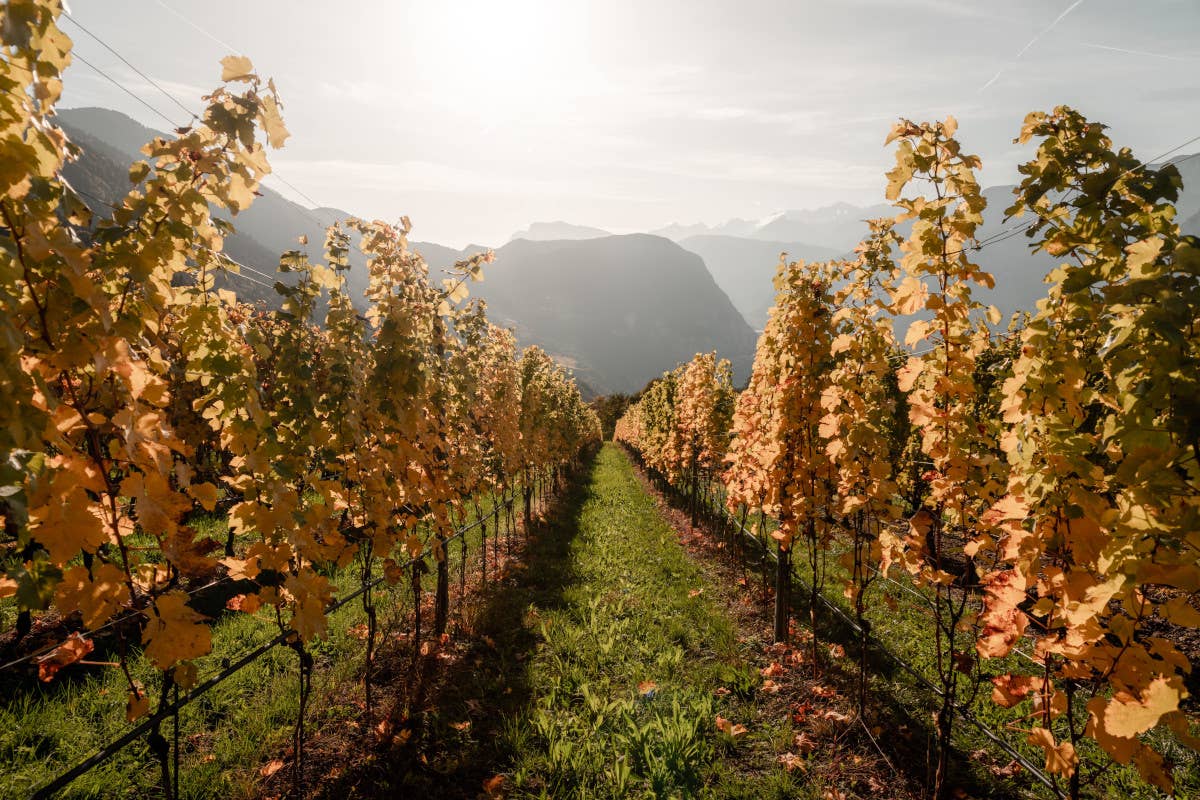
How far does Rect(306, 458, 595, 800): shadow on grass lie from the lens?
3969 mm

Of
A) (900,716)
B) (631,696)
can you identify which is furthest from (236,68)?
(900,716)

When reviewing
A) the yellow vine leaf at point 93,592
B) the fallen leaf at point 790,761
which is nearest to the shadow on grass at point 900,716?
the fallen leaf at point 790,761

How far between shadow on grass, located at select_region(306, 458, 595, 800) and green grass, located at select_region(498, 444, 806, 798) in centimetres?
18

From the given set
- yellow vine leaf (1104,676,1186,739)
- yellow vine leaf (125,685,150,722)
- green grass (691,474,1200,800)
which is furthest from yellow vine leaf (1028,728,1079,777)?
yellow vine leaf (125,685,150,722)

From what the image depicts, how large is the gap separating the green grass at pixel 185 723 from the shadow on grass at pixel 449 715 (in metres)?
0.50

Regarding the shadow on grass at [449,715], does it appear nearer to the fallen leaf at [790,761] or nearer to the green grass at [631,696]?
the green grass at [631,696]

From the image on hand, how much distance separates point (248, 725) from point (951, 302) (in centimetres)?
630

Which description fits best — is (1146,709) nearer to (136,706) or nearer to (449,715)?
(136,706)

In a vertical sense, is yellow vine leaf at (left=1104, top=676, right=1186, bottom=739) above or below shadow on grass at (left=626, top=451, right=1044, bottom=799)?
above

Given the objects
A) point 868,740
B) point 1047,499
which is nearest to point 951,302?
point 1047,499

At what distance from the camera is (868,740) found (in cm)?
458

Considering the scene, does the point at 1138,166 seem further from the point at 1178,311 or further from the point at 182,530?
the point at 182,530

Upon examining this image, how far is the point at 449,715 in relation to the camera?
4.89 metres

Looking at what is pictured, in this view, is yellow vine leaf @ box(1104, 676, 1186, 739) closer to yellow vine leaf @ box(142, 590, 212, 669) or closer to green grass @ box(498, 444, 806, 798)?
green grass @ box(498, 444, 806, 798)
